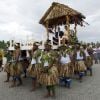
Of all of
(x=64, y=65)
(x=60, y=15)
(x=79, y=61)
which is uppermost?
(x=60, y=15)

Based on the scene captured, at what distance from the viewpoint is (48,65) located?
10312 millimetres

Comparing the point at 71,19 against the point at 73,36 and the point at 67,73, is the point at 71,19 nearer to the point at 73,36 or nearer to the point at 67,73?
the point at 73,36

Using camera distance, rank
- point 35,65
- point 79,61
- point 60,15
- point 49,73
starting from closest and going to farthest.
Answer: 1. point 49,73
2. point 35,65
3. point 79,61
4. point 60,15

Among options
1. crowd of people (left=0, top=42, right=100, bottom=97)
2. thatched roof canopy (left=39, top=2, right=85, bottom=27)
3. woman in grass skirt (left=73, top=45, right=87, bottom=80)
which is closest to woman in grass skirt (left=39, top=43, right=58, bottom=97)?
crowd of people (left=0, top=42, right=100, bottom=97)

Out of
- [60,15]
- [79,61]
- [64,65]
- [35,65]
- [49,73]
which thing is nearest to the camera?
[49,73]

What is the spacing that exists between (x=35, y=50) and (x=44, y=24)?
18.5 ft

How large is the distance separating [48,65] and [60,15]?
650 cm

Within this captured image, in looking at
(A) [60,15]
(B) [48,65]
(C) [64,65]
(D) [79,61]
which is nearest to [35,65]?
(C) [64,65]

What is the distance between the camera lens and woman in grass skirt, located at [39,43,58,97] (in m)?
10.2

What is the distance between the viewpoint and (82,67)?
1407 centimetres

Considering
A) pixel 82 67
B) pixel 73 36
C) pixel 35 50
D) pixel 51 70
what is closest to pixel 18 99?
pixel 51 70

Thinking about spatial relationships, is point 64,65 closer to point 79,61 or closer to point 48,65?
point 79,61

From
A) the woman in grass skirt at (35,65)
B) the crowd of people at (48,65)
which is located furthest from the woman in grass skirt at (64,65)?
the woman in grass skirt at (35,65)

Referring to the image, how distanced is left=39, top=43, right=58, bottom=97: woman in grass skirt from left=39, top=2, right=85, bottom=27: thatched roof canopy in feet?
19.1
